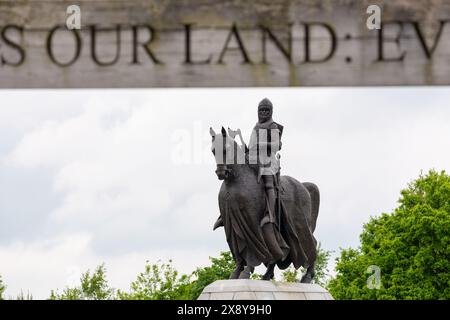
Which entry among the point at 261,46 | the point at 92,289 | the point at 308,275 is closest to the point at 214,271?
the point at 92,289

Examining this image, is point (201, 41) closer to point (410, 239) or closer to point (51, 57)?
point (51, 57)

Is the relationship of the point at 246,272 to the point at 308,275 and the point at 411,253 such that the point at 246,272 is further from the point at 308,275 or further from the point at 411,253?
the point at 411,253

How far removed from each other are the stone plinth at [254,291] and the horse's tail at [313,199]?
6.09 feet

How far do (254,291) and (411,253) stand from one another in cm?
2217

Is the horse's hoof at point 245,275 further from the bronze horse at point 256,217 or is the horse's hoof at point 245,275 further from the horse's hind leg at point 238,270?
the horse's hind leg at point 238,270

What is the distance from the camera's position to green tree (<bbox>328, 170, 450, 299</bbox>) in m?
41.3

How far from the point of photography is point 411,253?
42469 millimetres

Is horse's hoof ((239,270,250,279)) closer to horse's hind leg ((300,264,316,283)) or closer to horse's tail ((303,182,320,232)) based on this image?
horse's hind leg ((300,264,316,283))

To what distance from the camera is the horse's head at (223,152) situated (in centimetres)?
2095

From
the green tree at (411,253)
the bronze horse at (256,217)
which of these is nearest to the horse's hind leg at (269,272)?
the bronze horse at (256,217)

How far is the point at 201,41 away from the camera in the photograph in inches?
363

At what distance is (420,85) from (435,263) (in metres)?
32.9

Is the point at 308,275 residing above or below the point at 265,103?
below
